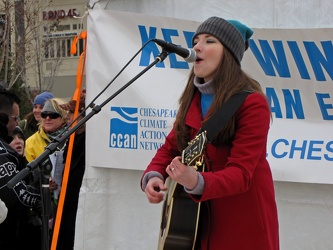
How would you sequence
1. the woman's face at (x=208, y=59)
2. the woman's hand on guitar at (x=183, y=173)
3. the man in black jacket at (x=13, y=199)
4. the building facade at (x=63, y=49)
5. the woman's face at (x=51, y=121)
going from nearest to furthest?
the woman's hand on guitar at (x=183, y=173) < the woman's face at (x=208, y=59) < the man in black jacket at (x=13, y=199) < the woman's face at (x=51, y=121) < the building facade at (x=63, y=49)

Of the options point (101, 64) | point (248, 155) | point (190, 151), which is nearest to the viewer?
point (190, 151)

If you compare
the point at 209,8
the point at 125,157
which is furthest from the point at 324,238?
the point at 209,8

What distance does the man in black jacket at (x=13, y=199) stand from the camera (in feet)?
11.4

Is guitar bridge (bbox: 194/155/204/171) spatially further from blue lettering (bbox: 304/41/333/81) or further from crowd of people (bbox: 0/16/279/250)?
blue lettering (bbox: 304/41/333/81)

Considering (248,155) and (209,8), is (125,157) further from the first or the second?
(248,155)

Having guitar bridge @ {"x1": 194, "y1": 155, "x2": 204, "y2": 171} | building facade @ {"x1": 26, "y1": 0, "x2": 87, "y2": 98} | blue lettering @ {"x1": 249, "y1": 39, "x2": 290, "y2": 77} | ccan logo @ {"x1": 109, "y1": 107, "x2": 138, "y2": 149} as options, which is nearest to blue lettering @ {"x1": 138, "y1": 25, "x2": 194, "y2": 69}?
ccan logo @ {"x1": 109, "y1": 107, "x2": 138, "y2": 149}

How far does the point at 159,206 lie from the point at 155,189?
1.58 metres

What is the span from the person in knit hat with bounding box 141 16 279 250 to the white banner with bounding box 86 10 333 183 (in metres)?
1.15

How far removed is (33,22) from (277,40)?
33.5ft

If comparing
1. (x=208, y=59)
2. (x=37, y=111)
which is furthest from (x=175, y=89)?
(x=37, y=111)

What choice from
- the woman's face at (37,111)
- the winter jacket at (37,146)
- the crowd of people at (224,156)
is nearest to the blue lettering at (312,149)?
the crowd of people at (224,156)

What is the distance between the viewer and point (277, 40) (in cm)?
373

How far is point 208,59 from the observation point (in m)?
2.55

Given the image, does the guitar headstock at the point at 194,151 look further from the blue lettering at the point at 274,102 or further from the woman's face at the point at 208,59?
the blue lettering at the point at 274,102
